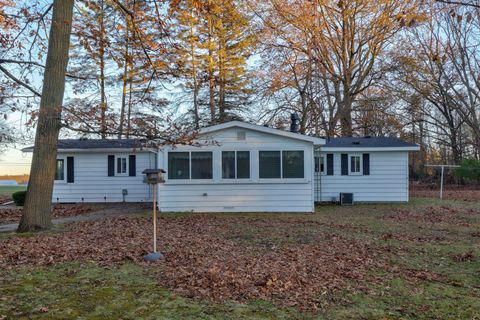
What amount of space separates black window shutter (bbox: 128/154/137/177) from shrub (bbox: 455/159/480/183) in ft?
66.5

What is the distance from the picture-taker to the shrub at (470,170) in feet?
88.6

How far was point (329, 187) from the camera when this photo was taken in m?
19.2

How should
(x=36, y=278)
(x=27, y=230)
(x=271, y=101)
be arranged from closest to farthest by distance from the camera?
1. (x=36, y=278)
2. (x=27, y=230)
3. (x=271, y=101)

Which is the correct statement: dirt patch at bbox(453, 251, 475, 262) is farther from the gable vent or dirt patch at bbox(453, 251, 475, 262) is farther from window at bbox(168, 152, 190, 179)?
window at bbox(168, 152, 190, 179)

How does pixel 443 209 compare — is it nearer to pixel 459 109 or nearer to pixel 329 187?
pixel 329 187

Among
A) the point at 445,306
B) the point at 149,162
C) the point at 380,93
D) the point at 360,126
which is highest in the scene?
the point at 380,93

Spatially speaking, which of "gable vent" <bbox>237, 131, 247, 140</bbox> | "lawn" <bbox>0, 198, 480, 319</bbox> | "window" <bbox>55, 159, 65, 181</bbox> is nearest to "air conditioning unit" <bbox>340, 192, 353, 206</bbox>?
"gable vent" <bbox>237, 131, 247, 140</bbox>

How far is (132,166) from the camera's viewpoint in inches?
789

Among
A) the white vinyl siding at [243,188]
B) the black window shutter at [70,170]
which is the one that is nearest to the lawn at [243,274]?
the white vinyl siding at [243,188]

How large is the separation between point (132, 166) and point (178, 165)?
608 cm

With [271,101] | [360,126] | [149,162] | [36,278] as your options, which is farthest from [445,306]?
[360,126]

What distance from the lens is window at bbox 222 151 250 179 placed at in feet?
48.5

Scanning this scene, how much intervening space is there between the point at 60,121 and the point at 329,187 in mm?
12783

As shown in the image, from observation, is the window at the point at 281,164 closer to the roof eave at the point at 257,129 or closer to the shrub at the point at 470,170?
the roof eave at the point at 257,129
